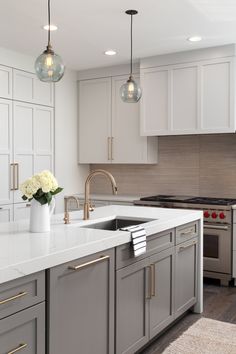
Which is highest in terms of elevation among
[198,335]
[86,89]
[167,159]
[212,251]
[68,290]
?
[86,89]

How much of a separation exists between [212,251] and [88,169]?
2.32 metres

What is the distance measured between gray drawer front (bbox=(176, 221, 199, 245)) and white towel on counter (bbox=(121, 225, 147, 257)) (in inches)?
24.6

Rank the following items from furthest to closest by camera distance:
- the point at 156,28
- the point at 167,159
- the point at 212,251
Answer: the point at 167,159 → the point at 212,251 → the point at 156,28

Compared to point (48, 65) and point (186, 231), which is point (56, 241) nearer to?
point (48, 65)

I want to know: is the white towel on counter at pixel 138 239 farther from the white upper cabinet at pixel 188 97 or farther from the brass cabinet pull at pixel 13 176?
the brass cabinet pull at pixel 13 176

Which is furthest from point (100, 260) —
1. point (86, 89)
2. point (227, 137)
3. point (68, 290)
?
point (86, 89)

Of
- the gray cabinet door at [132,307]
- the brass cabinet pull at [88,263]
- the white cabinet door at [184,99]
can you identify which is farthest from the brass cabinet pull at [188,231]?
the white cabinet door at [184,99]

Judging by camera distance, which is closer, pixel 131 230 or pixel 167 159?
pixel 131 230

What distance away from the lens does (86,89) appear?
5.85 meters

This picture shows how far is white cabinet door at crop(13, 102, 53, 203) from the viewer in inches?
196

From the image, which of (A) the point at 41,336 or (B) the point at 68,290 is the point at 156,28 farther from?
(A) the point at 41,336

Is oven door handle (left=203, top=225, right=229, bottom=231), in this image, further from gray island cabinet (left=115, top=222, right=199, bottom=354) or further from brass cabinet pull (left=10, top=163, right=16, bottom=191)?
brass cabinet pull (left=10, top=163, right=16, bottom=191)

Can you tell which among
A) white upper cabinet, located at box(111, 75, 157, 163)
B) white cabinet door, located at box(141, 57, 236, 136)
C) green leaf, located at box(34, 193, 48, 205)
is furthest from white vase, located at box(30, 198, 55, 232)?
white upper cabinet, located at box(111, 75, 157, 163)

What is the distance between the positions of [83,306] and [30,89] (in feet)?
11.3
